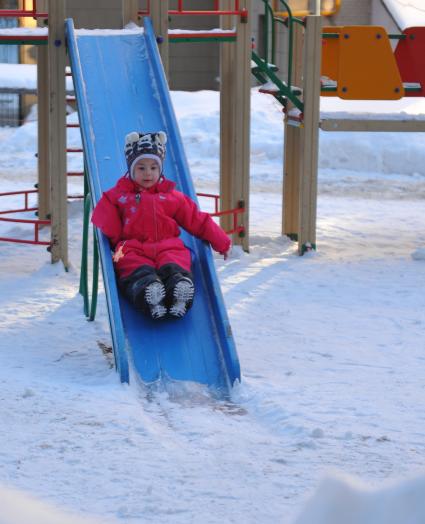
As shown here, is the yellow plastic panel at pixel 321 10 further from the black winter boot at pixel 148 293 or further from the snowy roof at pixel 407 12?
the black winter boot at pixel 148 293

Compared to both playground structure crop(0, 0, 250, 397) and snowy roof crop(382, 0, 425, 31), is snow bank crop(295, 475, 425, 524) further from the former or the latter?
snowy roof crop(382, 0, 425, 31)

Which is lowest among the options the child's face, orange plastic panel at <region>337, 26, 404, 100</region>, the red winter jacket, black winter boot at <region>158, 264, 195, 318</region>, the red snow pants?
black winter boot at <region>158, 264, 195, 318</region>

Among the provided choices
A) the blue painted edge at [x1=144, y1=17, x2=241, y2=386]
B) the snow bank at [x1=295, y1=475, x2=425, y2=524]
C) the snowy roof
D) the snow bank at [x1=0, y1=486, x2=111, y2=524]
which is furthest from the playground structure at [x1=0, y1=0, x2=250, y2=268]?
the snowy roof

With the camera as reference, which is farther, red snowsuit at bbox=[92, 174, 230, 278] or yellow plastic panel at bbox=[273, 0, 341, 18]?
yellow plastic panel at bbox=[273, 0, 341, 18]

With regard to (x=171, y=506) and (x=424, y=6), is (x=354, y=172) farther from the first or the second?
(x=171, y=506)

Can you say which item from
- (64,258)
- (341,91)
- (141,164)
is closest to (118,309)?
(141,164)

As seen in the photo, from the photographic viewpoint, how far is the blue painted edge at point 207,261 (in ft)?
17.5

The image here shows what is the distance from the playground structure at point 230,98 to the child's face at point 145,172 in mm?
306

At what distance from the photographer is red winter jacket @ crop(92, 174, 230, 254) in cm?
584

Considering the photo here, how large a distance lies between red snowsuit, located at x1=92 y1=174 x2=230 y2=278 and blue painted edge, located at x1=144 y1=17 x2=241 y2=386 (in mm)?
153

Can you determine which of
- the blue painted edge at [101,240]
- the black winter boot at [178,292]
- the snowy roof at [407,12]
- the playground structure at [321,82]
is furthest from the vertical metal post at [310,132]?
the snowy roof at [407,12]

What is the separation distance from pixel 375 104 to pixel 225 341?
11.6 m

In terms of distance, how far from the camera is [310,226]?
8695 millimetres

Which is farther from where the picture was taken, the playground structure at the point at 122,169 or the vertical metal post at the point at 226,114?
the vertical metal post at the point at 226,114
